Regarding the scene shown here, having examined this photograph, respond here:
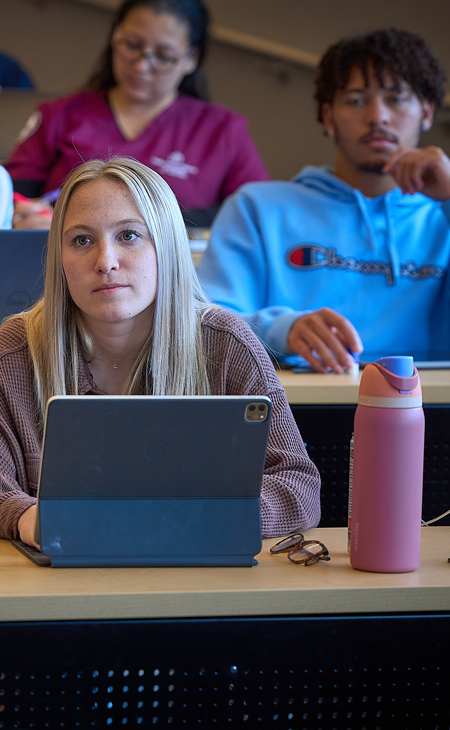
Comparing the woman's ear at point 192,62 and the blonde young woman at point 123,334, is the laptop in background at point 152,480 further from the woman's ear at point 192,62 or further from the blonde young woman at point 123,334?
the woman's ear at point 192,62

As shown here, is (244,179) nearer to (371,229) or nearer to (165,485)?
(371,229)

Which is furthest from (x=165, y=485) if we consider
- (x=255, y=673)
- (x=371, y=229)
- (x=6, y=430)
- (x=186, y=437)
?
(x=371, y=229)

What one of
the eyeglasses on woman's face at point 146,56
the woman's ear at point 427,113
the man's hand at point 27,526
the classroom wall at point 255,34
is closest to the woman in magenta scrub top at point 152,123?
the eyeglasses on woman's face at point 146,56

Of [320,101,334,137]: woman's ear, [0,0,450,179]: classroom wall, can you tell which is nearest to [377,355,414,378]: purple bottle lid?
[320,101,334,137]: woman's ear

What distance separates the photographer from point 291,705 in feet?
2.71

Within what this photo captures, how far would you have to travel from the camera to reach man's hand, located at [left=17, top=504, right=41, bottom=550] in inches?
→ 35.8

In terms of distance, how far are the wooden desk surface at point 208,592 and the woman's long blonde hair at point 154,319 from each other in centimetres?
37

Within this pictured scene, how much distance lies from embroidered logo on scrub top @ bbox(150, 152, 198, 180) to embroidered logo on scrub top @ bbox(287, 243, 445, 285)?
105 cm

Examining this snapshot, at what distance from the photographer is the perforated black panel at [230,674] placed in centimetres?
78

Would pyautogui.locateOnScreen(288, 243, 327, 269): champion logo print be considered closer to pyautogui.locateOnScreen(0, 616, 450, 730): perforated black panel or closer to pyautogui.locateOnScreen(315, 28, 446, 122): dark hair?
pyautogui.locateOnScreen(315, 28, 446, 122): dark hair

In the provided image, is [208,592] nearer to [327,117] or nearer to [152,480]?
[152,480]

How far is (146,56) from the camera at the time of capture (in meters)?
2.92

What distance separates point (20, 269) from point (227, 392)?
1.53 feet

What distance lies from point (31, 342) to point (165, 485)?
0.46 meters
